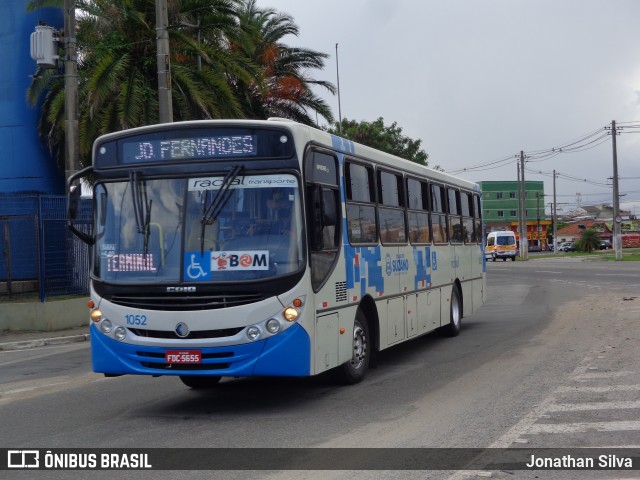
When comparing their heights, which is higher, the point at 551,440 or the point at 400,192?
the point at 400,192

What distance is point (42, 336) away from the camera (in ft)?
65.0

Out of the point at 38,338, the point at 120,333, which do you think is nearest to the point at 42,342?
the point at 38,338

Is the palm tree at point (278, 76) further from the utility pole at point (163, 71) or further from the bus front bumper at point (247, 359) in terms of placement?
the bus front bumper at point (247, 359)

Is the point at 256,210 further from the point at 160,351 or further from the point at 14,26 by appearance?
the point at 14,26

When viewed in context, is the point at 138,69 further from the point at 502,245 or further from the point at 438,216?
the point at 502,245

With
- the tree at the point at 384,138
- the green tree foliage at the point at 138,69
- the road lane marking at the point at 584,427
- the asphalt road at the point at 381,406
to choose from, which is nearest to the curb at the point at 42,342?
the asphalt road at the point at 381,406

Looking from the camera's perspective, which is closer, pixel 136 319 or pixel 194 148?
pixel 136 319

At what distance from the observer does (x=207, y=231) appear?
9195mm

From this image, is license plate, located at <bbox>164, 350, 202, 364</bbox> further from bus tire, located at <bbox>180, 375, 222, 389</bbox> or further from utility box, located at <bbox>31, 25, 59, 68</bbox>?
utility box, located at <bbox>31, 25, 59, 68</bbox>

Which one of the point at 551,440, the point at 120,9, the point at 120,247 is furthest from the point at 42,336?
the point at 551,440

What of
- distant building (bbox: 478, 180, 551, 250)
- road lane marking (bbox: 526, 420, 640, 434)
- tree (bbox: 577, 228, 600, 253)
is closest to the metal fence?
road lane marking (bbox: 526, 420, 640, 434)

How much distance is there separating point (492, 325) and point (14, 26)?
1648 cm

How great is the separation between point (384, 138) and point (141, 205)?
4911 cm

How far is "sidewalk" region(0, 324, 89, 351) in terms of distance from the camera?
18.5 meters
